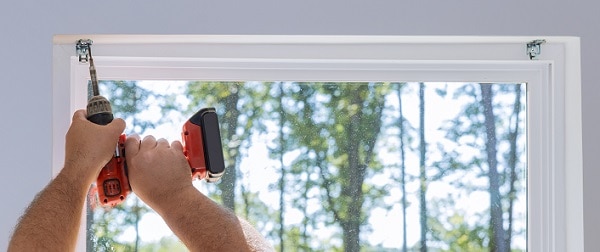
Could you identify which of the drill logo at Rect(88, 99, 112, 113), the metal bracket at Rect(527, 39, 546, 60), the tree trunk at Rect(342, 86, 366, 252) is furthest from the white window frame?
the drill logo at Rect(88, 99, 112, 113)

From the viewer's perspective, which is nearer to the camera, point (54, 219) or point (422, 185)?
point (54, 219)

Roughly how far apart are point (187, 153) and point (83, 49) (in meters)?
0.44

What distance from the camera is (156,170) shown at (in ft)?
6.35

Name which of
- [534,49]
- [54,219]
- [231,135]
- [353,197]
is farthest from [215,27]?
[534,49]

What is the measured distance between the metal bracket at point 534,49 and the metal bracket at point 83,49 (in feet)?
3.29

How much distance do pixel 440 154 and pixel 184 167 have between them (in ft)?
2.28

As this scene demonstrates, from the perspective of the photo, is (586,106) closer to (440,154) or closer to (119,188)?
(440,154)

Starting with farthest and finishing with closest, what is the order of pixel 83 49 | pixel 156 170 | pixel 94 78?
pixel 83 49
pixel 94 78
pixel 156 170

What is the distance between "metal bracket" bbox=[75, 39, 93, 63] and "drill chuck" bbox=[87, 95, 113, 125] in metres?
0.30

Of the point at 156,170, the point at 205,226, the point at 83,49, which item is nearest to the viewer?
the point at 205,226

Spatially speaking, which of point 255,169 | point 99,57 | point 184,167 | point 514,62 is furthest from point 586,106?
point 99,57

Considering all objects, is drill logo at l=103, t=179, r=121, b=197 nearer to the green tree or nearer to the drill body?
the drill body

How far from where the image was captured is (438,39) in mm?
2291

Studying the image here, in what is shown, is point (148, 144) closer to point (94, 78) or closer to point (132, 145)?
point (132, 145)
